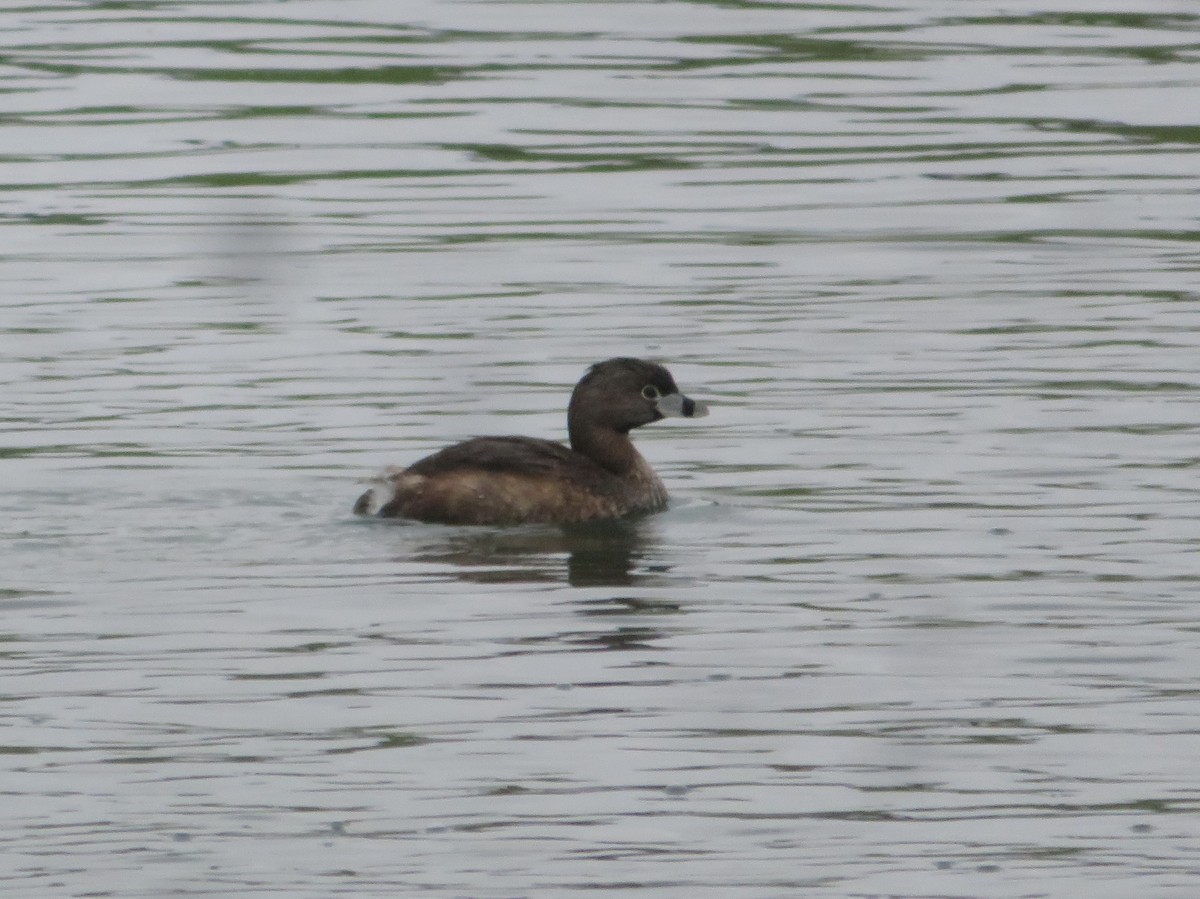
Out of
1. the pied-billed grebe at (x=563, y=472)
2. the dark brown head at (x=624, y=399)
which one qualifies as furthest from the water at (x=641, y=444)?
the dark brown head at (x=624, y=399)

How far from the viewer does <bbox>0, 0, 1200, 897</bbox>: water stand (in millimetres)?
8586

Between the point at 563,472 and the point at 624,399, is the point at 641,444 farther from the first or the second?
the point at 563,472

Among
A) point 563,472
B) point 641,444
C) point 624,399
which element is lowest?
point 641,444

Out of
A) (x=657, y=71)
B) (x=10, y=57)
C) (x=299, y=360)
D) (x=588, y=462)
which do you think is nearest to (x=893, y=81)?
(x=657, y=71)

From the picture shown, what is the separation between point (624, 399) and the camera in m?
13.7

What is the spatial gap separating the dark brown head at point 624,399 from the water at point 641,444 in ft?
1.23

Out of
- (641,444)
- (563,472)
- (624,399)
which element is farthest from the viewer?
(641,444)

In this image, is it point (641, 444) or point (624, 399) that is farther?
point (641, 444)

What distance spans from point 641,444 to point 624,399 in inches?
61.2

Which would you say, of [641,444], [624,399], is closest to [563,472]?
[624,399]

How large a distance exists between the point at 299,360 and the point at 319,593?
15.8 feet

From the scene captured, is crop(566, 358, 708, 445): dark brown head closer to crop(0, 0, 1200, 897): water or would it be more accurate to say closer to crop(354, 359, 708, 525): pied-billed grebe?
crop(354, 359, 708, 525): pied-billed grebe

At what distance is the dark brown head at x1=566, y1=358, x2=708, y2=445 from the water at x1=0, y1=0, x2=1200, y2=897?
0.37 meters

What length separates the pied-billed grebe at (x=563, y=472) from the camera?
42.1 ft
